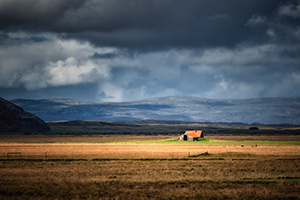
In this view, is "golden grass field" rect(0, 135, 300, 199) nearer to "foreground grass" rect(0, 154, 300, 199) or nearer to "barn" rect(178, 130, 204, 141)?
"foreground grass" rect(0, 154, 300, 199)

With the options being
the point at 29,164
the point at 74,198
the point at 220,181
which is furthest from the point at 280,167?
the point at 29,164

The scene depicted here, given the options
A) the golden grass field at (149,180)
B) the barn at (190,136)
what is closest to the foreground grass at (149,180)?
the golden grass field at (149,180)

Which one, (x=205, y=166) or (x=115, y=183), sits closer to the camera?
(x=115, y=183)

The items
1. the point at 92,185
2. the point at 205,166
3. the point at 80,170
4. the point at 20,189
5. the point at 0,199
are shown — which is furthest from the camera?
the point at 205,166

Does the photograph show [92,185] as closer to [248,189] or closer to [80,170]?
→ [80,170]

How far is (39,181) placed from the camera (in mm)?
38500

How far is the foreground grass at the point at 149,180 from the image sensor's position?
32.2m

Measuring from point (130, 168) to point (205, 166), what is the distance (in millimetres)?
10359

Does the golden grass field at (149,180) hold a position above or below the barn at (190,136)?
below

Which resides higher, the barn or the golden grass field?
the barn

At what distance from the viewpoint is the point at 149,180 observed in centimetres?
3959

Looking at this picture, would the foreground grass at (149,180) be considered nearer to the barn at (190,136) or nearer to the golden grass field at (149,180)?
the golden grass field at (149,180)

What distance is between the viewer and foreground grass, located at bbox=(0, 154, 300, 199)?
32.2 metres

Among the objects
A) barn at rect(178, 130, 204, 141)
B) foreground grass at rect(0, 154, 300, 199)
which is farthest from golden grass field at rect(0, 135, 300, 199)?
barn at rect(178, 130, 204, 141)
